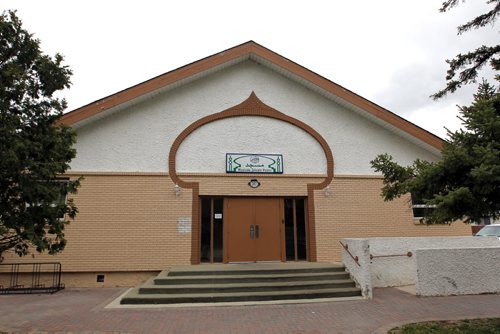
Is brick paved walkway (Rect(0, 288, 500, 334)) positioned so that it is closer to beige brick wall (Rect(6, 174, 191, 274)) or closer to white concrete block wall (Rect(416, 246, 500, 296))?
white concrete block wall (Rect(416, 246, 500, 296))

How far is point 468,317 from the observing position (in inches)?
289

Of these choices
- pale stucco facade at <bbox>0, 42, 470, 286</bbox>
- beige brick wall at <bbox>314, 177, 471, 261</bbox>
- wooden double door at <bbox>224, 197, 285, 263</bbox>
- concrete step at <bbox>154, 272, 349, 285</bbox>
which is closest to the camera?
concrete step at <bbox>154, 272, 349, 285</bbox>

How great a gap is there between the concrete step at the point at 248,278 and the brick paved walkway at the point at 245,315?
54.0 inches

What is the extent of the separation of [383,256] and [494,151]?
19.4 ft

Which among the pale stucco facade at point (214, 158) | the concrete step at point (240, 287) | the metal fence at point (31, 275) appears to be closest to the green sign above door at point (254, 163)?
the pale stucco facade at point (214, 158)

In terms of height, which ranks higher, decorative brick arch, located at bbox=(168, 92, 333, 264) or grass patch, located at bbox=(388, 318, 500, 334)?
decorative brick arch, located at bbox=(168, 92, 333, 264)

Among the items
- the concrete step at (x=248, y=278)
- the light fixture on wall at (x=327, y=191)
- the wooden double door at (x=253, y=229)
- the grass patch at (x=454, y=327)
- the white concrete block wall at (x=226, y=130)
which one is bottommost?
the grass patch at (x=454, y=327)

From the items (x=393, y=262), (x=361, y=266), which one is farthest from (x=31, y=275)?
(x=393, y=262)

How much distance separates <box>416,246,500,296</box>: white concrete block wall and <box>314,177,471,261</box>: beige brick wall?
338cm

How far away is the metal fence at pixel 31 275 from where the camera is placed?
1116cm

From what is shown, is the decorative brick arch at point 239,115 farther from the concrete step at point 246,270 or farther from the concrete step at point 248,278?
the concrete step at point 248,278

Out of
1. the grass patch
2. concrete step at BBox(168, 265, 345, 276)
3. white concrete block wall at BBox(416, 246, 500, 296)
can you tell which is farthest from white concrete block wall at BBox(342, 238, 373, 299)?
the grass patch

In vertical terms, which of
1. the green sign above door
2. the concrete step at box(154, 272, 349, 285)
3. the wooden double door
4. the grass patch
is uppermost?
the green sign above door

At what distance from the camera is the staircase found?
885cm
